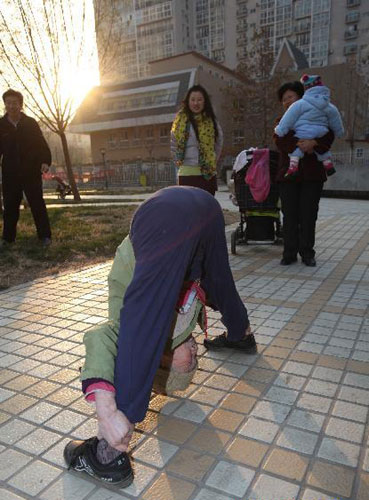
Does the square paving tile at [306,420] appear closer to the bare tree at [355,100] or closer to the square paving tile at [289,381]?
the square paving tile at [289,381]

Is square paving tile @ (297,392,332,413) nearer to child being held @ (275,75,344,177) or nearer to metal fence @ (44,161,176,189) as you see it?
child being held @ (275,75,344,177)

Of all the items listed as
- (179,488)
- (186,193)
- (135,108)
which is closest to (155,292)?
(186,193)

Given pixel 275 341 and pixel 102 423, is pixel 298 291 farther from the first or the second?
pixel 102 423

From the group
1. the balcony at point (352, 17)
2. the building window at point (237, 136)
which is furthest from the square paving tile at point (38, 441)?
the balcony at point (352, 17)

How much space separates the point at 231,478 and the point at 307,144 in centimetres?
374

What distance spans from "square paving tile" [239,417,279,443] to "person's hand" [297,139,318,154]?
3.36 metres

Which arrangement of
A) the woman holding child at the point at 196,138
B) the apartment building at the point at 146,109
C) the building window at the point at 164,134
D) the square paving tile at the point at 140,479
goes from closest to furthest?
1. the square paving tile at the point at 140,479
2. the woman holding child at the point at 196,138
3. the apartment building at the point at 146,109
4. the building window at the point at 164,134

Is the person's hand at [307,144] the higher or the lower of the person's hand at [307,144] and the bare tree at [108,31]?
the lower

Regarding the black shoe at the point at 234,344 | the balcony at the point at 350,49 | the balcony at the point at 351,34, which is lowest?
the black shoe at the point at 234,344

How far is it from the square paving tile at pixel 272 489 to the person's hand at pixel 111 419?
21.6 inches

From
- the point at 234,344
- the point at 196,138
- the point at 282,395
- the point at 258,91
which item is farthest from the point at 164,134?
the point at 282,395

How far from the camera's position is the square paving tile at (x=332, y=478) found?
154 cm

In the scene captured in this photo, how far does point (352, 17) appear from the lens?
58.3 metres

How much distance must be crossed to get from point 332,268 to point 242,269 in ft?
3.50
